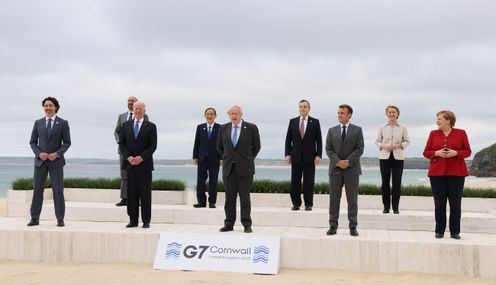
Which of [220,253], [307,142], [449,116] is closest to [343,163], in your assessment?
[449,116]

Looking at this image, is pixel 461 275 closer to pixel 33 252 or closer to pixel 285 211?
pixel 285 211

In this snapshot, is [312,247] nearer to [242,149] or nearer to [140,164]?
[242,149]

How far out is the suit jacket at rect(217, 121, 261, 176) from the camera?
7.07 metres

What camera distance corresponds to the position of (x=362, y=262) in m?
6.25

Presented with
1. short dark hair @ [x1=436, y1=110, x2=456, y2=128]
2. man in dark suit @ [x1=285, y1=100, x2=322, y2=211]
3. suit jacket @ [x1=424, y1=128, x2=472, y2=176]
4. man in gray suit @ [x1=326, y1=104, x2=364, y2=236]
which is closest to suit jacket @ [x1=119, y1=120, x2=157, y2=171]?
man in dark suit @ [x1=285, y1=100, x2=322, y2=211]

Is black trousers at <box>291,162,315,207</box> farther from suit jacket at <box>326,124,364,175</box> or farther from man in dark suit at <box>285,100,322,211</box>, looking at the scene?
suit jacket at <box>326,124,364,175</box>

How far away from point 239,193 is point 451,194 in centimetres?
283

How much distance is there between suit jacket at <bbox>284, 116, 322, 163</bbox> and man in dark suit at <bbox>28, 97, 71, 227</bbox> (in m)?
3.60

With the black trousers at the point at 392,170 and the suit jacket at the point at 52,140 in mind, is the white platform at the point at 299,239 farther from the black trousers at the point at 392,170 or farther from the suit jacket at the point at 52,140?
the suit jacket at the point at 52,140

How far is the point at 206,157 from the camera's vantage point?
901 cm

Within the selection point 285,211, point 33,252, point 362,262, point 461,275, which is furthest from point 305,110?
point 33,252

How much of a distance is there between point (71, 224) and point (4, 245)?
111cm

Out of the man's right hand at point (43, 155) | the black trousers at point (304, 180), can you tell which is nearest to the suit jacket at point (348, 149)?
the black trousers at point (304, 180)

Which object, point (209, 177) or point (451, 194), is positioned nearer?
point (451, 194)
